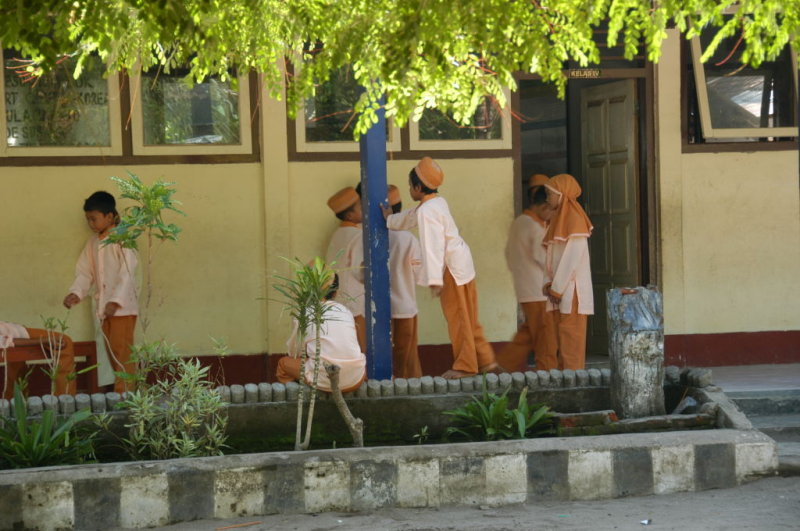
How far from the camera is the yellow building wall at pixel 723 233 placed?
9.83 meters

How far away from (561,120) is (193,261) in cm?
417

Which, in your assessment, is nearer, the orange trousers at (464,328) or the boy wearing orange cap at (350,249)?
the orange trousers at (464,328)

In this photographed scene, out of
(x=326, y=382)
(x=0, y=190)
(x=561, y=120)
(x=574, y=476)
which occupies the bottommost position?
(x=574, y=476)

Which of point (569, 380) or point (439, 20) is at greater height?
Answer: point (439, 20)

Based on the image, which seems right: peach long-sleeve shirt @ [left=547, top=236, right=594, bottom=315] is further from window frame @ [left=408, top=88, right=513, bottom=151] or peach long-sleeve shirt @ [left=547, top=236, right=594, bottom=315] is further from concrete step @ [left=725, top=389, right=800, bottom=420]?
concrete step @ [left=725, top=389, right=800, bottom=420]

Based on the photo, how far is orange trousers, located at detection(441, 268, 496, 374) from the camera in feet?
27.2

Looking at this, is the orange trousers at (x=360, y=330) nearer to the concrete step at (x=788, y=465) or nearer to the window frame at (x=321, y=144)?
→ the window frame at (x=321, y=144)

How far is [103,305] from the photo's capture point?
8688 mm

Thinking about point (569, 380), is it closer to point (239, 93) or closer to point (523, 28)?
point (523, 28)

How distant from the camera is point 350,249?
900 cm

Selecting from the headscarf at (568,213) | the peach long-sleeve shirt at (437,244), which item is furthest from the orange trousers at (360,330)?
the headscarf at (568,213)

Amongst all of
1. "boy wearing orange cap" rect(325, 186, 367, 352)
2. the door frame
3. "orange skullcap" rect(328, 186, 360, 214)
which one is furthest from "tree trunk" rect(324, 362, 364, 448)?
the door frame

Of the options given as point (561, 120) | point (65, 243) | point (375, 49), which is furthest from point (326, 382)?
point (561, 120)

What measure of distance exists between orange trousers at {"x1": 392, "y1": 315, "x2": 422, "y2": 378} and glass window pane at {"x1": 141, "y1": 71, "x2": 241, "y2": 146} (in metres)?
1.96
